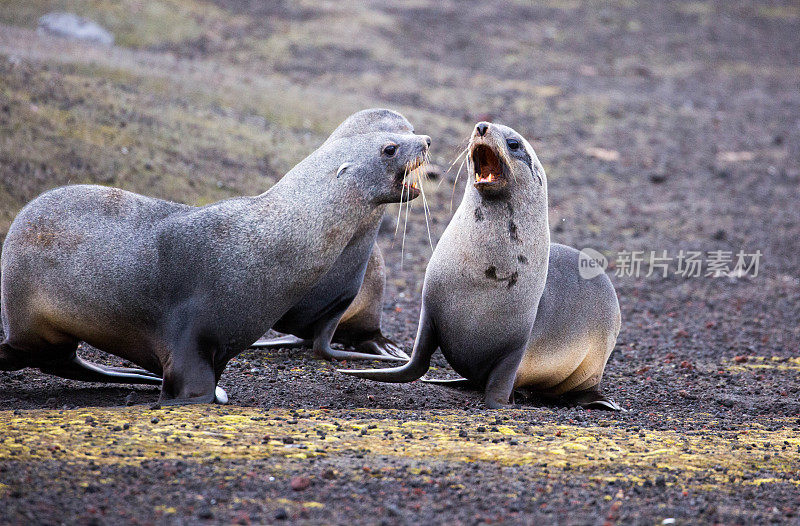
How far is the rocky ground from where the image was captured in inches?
144

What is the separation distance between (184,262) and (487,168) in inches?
71.5

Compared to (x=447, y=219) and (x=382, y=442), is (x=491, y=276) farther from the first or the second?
(x=447, y=219)

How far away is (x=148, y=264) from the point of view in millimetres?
4871

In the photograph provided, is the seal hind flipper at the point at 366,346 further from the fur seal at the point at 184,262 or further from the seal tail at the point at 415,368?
the fur seal at the point at 184,262

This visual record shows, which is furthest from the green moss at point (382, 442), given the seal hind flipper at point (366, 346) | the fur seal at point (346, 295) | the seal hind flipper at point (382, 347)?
the seal hind flipper at point (382, 347)

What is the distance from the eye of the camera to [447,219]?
11.7 m

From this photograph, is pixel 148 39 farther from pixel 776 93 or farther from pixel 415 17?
pixel 776 93

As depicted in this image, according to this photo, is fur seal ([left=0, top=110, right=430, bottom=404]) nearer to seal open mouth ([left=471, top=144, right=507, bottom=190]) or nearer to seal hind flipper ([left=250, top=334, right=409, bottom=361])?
seal open mouth ([left=471, top=144, right=507, bottom=190])

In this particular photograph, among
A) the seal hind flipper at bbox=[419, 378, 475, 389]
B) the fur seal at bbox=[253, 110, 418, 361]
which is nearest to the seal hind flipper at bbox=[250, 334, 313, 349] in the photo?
the fur seal at bbox=[253, 110, 418, 361]

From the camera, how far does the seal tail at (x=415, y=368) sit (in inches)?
222

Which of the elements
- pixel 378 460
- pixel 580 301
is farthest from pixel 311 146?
pixel 378 460

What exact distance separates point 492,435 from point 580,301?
1.89m

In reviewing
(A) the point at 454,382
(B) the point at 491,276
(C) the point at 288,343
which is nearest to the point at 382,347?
(C) the point at 288,343

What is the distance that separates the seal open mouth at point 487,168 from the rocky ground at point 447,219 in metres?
0.72
